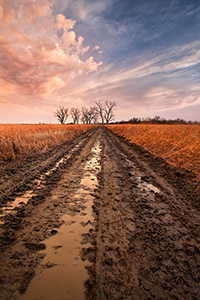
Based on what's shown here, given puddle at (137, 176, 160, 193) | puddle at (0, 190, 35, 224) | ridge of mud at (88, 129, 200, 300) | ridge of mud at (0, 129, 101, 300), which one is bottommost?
puddle at (137, 176, 160, 193)

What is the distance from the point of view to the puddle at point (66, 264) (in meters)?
1.02

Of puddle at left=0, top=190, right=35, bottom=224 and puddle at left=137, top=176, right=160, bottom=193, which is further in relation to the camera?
puddle at left=137, top=176, right=160, bottom=193

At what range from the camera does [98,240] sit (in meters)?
1.50

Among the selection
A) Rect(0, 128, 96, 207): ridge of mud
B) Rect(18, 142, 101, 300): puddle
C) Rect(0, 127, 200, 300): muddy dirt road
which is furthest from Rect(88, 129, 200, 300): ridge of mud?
Rect(0, 128, 96, 207): ridge of mud

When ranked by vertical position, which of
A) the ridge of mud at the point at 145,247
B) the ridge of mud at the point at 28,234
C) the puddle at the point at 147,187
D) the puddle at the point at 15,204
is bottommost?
the puddle at the point at 147,187

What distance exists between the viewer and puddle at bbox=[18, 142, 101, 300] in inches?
40.2

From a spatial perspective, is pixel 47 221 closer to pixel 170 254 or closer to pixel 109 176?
pixel 170 254

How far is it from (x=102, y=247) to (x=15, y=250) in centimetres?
86

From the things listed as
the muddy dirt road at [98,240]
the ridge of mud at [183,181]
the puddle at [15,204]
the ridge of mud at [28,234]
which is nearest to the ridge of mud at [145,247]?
the muddy dirt road at [98,240]

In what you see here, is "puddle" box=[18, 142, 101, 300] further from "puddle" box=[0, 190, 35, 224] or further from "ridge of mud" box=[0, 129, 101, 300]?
"puddle" box=[0, 190, 35, 224]

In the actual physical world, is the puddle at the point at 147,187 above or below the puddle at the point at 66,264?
below

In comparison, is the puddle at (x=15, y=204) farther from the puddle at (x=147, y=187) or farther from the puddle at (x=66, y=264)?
the puddle at (x=147, y=187)

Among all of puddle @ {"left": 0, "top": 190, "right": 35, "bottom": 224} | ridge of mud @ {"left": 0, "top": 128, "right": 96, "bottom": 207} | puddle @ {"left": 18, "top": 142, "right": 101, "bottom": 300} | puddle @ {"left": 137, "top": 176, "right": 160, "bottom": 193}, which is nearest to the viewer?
puddle @ {"left": 18, "top": 142, "right": 101, "bottom": 300}

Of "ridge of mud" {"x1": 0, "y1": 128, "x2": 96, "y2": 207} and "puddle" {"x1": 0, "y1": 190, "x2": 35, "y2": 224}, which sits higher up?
"ridge of mud" {"x1": 0, "y1": 128, "x2": 96, "y2": 207}
